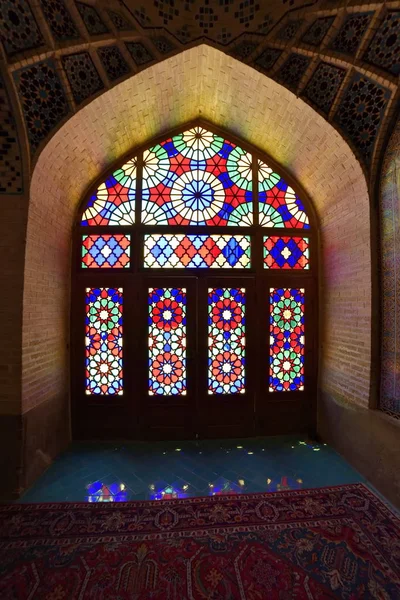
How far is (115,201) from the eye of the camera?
3.87 meters

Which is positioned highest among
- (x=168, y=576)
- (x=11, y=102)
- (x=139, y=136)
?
(x=139, y=136)

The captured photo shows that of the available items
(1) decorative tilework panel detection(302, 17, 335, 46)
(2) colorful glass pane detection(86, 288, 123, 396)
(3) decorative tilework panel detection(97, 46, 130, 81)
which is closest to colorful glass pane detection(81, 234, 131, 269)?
(2) colorful glass pane detection(86, 288, 123, 396)

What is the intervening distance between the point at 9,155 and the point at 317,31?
3031 mm

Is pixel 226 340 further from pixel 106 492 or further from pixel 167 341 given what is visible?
pixel 106 492

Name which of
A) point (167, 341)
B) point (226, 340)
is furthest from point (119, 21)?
point (226, 340)

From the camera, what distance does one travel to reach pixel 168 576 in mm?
1914

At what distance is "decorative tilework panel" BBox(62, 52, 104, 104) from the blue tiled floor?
3704 mm

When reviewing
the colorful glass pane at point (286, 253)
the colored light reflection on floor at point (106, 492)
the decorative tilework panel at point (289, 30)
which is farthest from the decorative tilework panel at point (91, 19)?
the colored light reflection on floor at point (106, 492)

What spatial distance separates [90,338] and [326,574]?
10.5 feet

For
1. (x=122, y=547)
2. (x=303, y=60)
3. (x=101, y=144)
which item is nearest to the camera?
(x=122, y=547)

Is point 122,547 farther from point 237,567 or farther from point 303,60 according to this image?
point 303,60

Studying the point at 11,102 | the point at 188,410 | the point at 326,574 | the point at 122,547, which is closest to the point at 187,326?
the point at 188,410

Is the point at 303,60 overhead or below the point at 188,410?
overhead

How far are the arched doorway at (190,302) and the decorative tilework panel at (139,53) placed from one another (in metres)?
1.12
